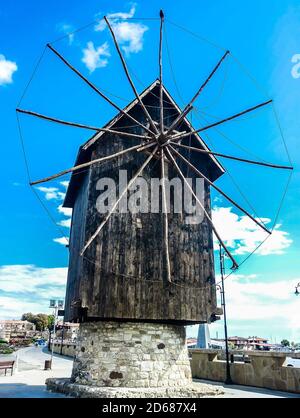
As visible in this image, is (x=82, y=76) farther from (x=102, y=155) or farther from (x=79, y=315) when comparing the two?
(x=79, y=315)

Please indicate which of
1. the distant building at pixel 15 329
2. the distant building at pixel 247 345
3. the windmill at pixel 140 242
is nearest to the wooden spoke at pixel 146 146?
the windmill at pixel 140 242

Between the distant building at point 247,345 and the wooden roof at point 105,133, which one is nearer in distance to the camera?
the wooden roof at point 105,133

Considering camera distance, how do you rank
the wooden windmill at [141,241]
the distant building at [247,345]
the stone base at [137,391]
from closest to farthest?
the stone base at [137,391] → the wooden windmill at [141,241] → the distant building at [247,345]

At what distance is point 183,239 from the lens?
1340 cm

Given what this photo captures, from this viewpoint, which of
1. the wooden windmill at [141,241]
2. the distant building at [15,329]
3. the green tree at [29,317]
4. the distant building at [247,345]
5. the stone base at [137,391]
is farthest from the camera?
the green tree at [29,317]

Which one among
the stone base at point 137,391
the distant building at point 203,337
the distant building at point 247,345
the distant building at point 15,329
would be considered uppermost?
the distant building at point 15,329

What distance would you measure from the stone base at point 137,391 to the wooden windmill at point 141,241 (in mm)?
2074

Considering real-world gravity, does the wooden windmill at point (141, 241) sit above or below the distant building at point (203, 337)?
above

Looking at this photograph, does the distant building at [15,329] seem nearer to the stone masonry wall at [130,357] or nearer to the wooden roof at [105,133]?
the wooden roof at [105,133]

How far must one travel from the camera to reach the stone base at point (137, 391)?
10.4 metres

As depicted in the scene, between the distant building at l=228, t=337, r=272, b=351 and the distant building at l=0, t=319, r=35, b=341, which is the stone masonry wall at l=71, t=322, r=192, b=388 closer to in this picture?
the distant building at l=228, t=337, r=272, b=351

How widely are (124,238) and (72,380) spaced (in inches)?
200

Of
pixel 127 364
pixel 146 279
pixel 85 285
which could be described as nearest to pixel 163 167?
pixel 146 279

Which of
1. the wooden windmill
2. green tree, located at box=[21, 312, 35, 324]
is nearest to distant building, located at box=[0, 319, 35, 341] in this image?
green tree, located at box=[21, 312, 35, 324]
